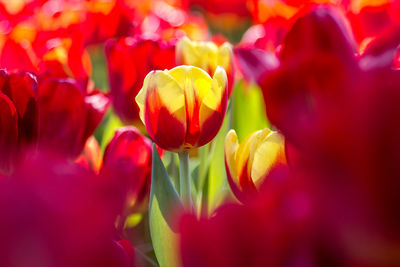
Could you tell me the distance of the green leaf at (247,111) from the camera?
2.51 ft

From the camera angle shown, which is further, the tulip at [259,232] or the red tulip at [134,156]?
the red tulip at [134,156]

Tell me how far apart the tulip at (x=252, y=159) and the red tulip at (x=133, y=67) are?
0.22 metres

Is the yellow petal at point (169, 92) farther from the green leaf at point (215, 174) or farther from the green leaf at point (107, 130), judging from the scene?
the green leaf at point (107, 130)

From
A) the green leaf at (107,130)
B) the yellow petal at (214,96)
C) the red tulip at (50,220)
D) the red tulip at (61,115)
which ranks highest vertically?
the red tulip at (50,220)

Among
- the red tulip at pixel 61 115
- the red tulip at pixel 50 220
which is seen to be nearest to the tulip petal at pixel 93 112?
the red tulip at pixel 61 115

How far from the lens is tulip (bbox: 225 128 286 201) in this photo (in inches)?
18.1

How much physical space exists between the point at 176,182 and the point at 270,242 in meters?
0.39

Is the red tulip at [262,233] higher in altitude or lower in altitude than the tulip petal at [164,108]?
higher

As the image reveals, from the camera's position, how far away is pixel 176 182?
632 millimetres

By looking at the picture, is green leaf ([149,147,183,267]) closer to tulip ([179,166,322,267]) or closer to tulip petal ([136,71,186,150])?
tulip petal ([136,71,186,150])

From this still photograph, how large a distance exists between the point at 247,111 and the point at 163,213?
0.32m

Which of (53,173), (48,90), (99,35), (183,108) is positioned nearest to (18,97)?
(48,90)

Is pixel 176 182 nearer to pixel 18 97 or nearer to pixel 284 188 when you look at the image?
pixel 18 97

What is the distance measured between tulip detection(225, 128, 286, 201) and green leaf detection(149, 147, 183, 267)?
6cm
